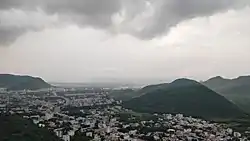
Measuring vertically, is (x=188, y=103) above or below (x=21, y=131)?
above

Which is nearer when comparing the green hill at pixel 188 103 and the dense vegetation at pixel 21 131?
the dense vegetation at pixel 21 131

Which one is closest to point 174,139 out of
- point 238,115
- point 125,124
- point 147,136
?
point 147,136

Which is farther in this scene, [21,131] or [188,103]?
[188,103]

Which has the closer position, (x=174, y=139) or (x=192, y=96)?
(x=174, y=139)

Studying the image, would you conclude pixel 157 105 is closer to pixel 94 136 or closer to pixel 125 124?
pixel 125 124
